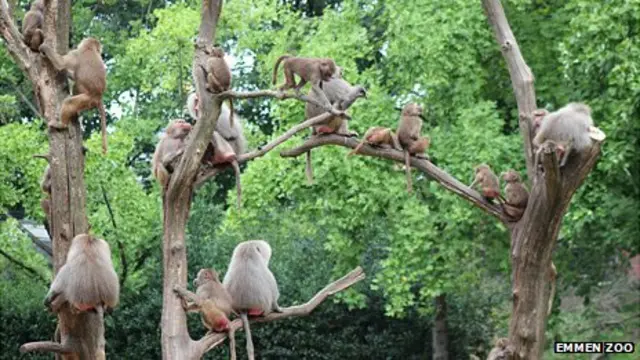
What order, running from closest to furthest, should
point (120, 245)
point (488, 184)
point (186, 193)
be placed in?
1. point (186, 193)
2. point (488, 184)
3. point (120, 245)

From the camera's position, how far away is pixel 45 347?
8281 millimetres

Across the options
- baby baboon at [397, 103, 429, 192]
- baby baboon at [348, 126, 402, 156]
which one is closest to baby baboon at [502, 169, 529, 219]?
baby baboon at [397, 103, 429, 192]

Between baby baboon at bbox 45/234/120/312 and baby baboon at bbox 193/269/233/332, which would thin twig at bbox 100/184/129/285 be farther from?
baby baboon at bbox 45/234/120/312

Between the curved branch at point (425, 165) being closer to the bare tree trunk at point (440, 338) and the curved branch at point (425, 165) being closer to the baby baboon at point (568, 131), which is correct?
the baby baboon at point (568, 131)

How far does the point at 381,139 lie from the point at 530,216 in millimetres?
1513

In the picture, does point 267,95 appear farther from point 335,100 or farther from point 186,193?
point 335,100

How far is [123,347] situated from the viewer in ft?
56.9

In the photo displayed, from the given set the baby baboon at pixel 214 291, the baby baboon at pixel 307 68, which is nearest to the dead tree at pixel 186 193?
the baby baboon at pixel 214 291

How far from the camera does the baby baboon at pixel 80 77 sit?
8.55 metres

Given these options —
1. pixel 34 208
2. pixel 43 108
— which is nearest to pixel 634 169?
pixel 34 208

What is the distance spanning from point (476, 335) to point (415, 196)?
386 centimetres

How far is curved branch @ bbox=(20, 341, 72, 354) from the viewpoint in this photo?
8.16m

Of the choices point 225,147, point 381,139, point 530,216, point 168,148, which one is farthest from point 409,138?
point 168,148

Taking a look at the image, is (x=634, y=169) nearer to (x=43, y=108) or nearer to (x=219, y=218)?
(x=219, y=218)
